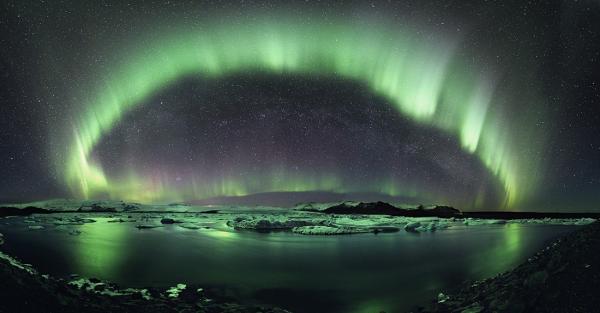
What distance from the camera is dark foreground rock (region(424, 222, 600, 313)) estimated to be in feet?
20.1

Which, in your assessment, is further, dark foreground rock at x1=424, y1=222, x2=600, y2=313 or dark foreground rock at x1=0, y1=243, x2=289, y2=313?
dark foreground rock at x1=0, y1=243, x2=289, y2=313

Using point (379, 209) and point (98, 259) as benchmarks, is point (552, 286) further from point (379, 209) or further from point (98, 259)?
point (379, 209)

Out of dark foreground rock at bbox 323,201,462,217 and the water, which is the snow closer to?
the water

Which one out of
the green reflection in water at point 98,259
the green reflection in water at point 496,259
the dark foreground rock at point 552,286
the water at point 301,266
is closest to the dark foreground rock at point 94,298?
the water at point 301,266

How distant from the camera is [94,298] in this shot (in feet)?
27.1

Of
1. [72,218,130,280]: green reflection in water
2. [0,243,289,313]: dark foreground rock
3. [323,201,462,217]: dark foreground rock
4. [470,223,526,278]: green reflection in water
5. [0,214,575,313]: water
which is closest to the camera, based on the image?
[0,243,289,313]: dark foreground rock

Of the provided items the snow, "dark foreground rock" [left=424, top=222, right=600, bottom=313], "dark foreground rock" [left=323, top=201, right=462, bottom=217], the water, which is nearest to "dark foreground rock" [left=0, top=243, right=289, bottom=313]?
the snow

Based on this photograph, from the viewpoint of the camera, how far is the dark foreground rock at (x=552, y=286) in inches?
242

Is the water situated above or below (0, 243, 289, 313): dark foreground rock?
below

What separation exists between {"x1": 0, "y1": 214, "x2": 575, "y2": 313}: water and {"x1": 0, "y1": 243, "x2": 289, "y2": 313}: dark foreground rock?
1202 millimetres

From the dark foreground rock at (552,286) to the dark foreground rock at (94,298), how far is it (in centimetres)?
441

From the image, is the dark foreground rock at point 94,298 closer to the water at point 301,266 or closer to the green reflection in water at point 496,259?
the water at point 301,266

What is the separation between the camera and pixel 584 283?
255 inches

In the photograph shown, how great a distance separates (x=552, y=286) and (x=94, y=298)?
378 inches
